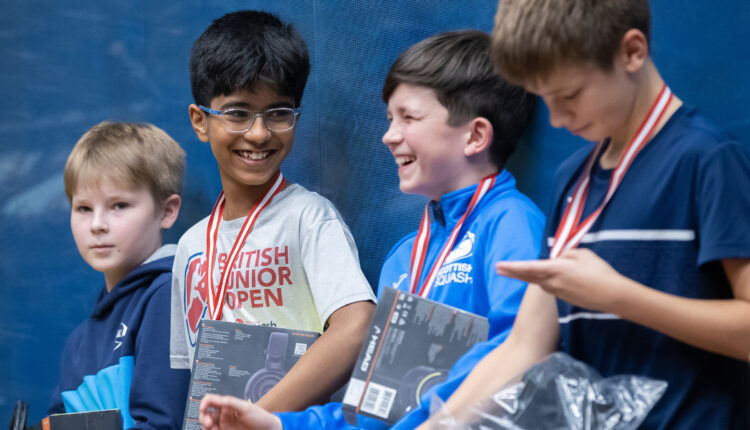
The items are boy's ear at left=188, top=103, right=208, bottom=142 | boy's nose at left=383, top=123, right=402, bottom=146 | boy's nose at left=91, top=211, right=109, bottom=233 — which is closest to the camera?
boy's nose at left=383, top=123, right=402, bottom=146

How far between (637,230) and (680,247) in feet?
0.21

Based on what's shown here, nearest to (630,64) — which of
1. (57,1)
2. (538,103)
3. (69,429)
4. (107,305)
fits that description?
(538,103)

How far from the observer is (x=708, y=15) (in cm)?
163

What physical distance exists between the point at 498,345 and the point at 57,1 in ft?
6.96

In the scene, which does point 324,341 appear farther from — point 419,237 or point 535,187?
point 535,187

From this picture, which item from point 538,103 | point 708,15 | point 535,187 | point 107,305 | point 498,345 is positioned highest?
point 708,15

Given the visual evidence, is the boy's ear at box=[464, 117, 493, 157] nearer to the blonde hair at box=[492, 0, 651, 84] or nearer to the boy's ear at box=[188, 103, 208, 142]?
the blonde hair at box=[492, 0, 651, 84]

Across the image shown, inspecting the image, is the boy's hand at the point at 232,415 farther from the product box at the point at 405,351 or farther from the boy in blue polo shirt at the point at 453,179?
the product box at the point at 405,351

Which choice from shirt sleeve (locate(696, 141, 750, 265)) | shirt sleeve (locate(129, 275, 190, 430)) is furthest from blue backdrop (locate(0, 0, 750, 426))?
shirt sleeve (locate(696, 141, 750, 265))

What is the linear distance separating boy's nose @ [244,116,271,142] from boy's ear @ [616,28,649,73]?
104 cm

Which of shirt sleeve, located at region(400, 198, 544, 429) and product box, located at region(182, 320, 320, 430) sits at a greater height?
shirt sleeve, located at region(400, 198, 544, 429)

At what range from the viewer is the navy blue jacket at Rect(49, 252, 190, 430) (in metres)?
2.10

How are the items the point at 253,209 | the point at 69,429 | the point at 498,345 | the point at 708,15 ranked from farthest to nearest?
the point at 253,209 < the point at 69,429 < the point at 708,15 < the point at 498,345

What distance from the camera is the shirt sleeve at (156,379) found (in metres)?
2.06
